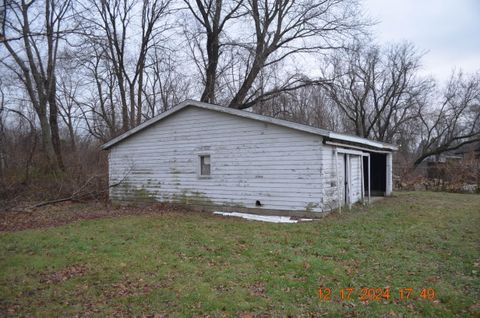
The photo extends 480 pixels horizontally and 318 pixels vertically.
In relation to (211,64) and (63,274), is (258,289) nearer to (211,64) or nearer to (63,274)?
(63,274)

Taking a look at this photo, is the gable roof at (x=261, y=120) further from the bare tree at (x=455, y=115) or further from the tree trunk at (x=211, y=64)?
the bare tree at (x=455, y=115)

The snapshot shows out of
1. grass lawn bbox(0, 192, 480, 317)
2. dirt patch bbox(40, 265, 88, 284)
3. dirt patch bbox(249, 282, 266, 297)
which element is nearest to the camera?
grass lawn bbox(0, 192, 480, 317)

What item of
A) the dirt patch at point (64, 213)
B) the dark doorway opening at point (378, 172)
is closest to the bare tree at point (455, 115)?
the dark doorway opening at point (378, 172)

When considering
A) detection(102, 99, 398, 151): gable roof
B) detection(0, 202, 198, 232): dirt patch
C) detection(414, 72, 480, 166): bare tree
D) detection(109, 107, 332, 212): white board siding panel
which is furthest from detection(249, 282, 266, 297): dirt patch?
detection(414, 72, 480, 166): bare tree

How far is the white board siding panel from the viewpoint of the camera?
1058cm

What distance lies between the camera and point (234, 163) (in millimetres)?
11875

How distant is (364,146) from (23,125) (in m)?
22.1

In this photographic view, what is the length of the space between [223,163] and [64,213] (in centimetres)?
609

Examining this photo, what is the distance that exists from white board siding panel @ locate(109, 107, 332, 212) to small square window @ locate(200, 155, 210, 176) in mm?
189

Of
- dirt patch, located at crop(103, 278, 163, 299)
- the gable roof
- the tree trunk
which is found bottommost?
dirt patch, located at crop(103, 278, 163, 299)

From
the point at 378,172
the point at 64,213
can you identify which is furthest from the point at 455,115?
the point at 64,213
